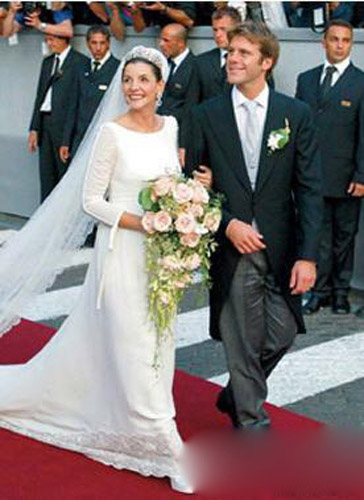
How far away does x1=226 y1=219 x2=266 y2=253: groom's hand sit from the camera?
5723 millimetres

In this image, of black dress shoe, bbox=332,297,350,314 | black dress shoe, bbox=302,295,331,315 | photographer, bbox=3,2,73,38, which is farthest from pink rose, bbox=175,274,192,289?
photographer, bbox=3,2,73,38

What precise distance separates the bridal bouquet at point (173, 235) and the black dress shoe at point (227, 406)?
2.67ft

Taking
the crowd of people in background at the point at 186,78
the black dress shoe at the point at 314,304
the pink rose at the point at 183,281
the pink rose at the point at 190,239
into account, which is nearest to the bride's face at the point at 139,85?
the pink rose at the point at 190,239

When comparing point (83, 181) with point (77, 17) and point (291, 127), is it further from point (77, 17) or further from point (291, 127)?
point (77, 17)

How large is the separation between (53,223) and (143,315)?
128 centimetres

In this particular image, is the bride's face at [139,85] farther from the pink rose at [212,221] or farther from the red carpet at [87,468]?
the red carpet at [87,468]

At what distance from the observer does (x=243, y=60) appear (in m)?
5.81

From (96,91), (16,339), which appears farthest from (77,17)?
(16,339)

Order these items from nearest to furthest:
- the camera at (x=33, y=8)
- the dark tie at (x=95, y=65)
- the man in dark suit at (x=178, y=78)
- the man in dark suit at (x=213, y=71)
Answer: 1. the man in dark suit at (x=213, y=71)
2. the man in dark suit at (x=178, y=78)
3. the dark tie at (x=95, y=65)
4. the camera at (x=33, y=8)

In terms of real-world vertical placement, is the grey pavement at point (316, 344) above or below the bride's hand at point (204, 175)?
below

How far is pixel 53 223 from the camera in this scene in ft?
22.0

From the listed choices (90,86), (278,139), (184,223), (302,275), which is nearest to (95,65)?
(90,86)

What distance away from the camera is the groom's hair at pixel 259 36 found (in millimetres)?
5793

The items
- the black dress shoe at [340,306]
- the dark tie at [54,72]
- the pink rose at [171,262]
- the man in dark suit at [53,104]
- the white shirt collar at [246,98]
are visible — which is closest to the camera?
the pink rose at [171,262]
